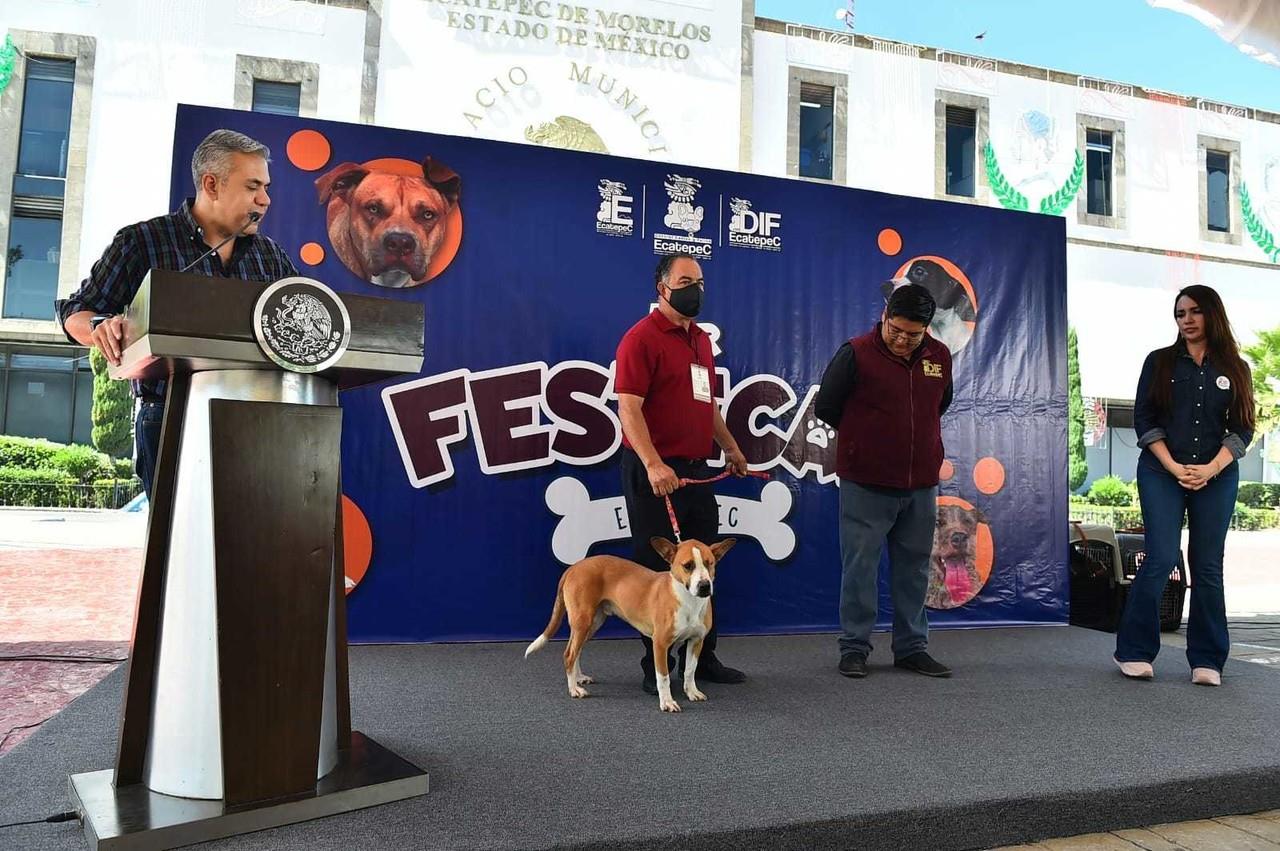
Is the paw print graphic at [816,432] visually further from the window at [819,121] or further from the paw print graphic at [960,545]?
the window at [819,121]

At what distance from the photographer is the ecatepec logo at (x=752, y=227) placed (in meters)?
4.39

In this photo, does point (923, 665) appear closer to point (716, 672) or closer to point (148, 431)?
point (716, 672)

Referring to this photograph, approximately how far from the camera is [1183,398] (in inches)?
133

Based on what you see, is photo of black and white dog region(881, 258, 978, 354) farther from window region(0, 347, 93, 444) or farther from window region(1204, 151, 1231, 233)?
window region(1204, 151, 1231, 233)

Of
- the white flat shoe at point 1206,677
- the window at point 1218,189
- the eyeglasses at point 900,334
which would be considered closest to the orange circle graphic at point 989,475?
the white flat shoe at point 1206,677

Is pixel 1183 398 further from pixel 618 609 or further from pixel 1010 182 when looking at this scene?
pixel 1010 182

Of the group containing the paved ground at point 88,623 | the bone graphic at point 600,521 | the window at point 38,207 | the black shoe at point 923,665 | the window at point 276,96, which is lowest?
the paved ground at point 88,623

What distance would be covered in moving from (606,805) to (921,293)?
7.29ft

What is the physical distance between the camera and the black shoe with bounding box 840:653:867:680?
132 inches

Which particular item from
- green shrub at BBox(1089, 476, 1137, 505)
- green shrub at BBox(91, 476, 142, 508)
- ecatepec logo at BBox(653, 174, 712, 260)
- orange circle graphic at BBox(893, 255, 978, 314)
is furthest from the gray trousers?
green shrub at BBox(1089, 476, 1137, 505)

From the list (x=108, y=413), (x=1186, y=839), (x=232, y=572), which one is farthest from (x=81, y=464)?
(x=1186, y=839)

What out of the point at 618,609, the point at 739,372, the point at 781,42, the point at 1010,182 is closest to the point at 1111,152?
the point at 1010,182

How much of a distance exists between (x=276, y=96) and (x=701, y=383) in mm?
15528

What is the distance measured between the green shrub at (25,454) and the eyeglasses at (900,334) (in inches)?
610
